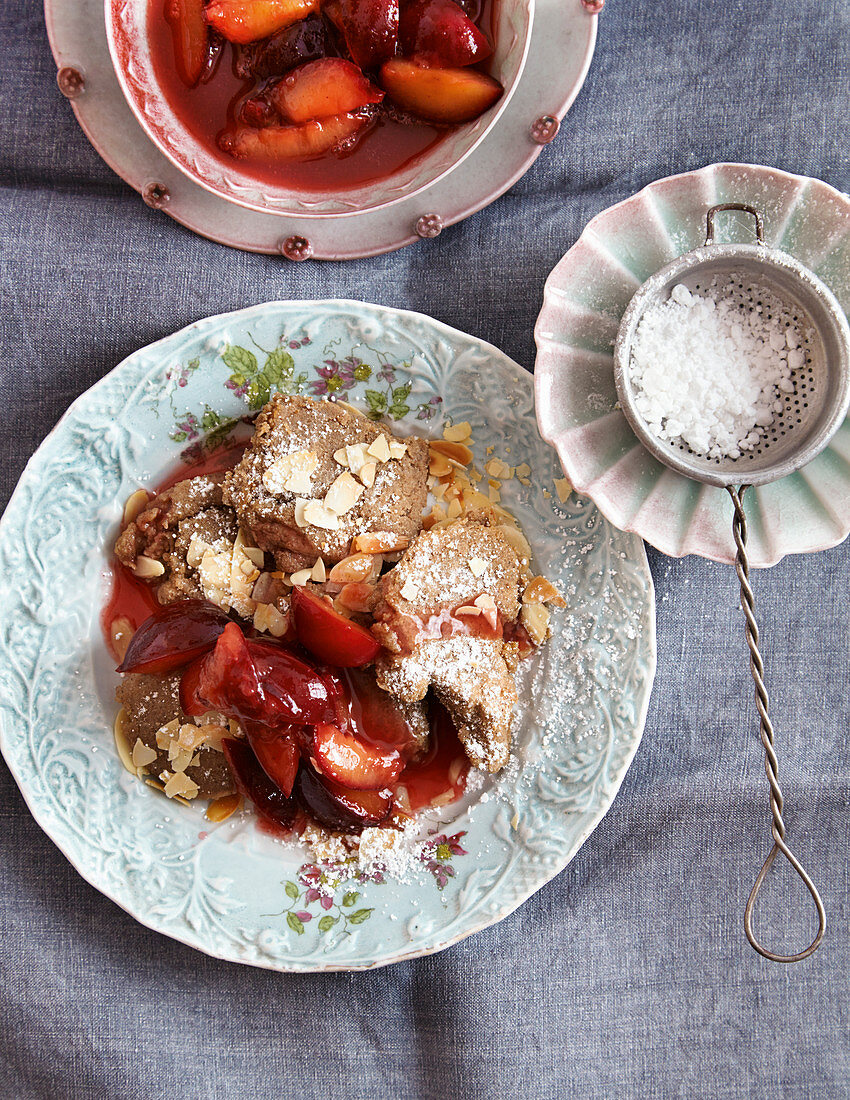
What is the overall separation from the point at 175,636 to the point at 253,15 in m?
1.16

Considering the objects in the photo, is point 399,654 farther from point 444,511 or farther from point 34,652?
point 34,652

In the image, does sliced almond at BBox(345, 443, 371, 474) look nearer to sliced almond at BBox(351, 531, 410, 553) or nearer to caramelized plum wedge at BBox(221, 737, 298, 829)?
sliced almond at BBox(351, 531, 410, 553)

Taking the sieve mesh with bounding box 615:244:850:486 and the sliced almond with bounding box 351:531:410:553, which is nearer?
the sieve mesh with bounding box 615:244:850:486

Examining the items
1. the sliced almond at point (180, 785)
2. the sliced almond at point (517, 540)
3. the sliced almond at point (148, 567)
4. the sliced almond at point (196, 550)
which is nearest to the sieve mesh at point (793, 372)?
the sliced almond at point (517, 540)

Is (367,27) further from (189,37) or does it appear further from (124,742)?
(124,742)

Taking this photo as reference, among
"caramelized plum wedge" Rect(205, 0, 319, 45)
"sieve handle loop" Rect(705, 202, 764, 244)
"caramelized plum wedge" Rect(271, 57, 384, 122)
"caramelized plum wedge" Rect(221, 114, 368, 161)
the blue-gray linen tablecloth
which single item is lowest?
the blue-gray linen tablecloth

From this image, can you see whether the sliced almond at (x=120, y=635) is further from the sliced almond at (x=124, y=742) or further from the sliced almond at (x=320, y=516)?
the sliced almond at (x=320, y=516)

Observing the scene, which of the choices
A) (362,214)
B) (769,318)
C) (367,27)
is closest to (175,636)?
(362,214)

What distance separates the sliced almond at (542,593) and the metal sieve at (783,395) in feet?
1.13

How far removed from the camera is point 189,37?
1.53 meters

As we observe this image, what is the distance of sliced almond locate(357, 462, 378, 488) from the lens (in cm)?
160

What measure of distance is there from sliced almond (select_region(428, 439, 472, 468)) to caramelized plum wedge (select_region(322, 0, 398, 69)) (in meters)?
0.72

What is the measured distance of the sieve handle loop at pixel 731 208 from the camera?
57.1 inches

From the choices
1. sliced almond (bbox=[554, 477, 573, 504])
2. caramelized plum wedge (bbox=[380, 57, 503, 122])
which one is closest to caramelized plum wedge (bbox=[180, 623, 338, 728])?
sliced almond (bbox=[554, 477, 573, 504])
